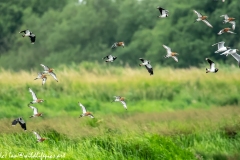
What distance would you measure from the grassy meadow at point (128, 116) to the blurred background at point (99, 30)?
1475 cm

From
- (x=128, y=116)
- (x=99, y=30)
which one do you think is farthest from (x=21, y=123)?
(x=99, y=30)

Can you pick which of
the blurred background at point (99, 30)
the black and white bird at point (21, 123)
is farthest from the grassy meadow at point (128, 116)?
the blurred background at point (99, 30)

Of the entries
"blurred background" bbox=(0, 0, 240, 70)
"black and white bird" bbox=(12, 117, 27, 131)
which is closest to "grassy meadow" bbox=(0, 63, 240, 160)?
"black and white bird" bbox=(12, 117, 27, 131)

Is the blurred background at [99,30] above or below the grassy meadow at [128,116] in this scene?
above

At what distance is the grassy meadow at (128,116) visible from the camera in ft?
44.9

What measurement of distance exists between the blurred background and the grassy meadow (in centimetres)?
1475

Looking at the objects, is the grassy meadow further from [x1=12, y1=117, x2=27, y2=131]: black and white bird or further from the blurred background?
the blurred background

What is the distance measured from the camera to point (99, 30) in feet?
168

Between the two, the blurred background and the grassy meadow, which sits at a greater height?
the blurred background

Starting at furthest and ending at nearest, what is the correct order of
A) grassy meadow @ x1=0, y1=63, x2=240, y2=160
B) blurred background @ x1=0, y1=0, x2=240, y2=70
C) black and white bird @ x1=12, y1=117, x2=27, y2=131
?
blurred background @ x1=0, y1=0, x2=240, y2=70
black and white bird @ x1=12, y1=117, x2=27, y2=131
grassy meadow @ x1=0, y1=63, x2=240, y2=160

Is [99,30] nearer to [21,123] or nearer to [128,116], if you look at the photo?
[128,116]

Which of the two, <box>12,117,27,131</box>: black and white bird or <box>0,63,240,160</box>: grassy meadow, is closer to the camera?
<box>0,63,240,160</box>: grassy meadow

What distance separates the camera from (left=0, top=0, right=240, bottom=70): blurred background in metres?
43.0

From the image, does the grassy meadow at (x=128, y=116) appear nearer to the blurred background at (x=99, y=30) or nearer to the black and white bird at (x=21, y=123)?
the black and white bird at (x=21, y=123)
